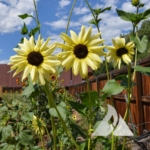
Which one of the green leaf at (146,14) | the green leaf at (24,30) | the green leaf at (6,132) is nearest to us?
the green leaf at (146,14)

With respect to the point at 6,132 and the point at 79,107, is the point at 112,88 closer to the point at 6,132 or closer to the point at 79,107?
the point at 79,107

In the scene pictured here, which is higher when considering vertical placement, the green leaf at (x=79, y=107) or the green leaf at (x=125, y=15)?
the green leaf at (x=125, y=15)

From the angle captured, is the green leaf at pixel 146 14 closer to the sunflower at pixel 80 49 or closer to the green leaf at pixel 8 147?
the sunflower at pixel 80 49

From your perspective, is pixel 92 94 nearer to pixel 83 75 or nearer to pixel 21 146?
pixel 83 75

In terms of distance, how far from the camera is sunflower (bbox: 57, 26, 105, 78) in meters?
0.86

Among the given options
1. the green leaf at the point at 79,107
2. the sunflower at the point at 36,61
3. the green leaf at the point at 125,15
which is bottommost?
the green leaf at the point at 79,107

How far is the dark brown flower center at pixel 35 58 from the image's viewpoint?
2.94 ft

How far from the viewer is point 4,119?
1812 mm

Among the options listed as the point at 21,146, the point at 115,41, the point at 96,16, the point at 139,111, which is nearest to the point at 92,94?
the point at 115,41

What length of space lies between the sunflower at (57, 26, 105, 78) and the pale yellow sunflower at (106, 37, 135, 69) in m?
0.13

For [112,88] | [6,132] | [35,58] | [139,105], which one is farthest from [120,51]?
[139,105]

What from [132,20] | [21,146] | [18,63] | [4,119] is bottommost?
[21,146]

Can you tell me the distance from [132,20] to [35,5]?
34 cm

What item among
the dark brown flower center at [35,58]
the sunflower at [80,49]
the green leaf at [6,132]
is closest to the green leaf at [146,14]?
the sunflower at [80,49]
